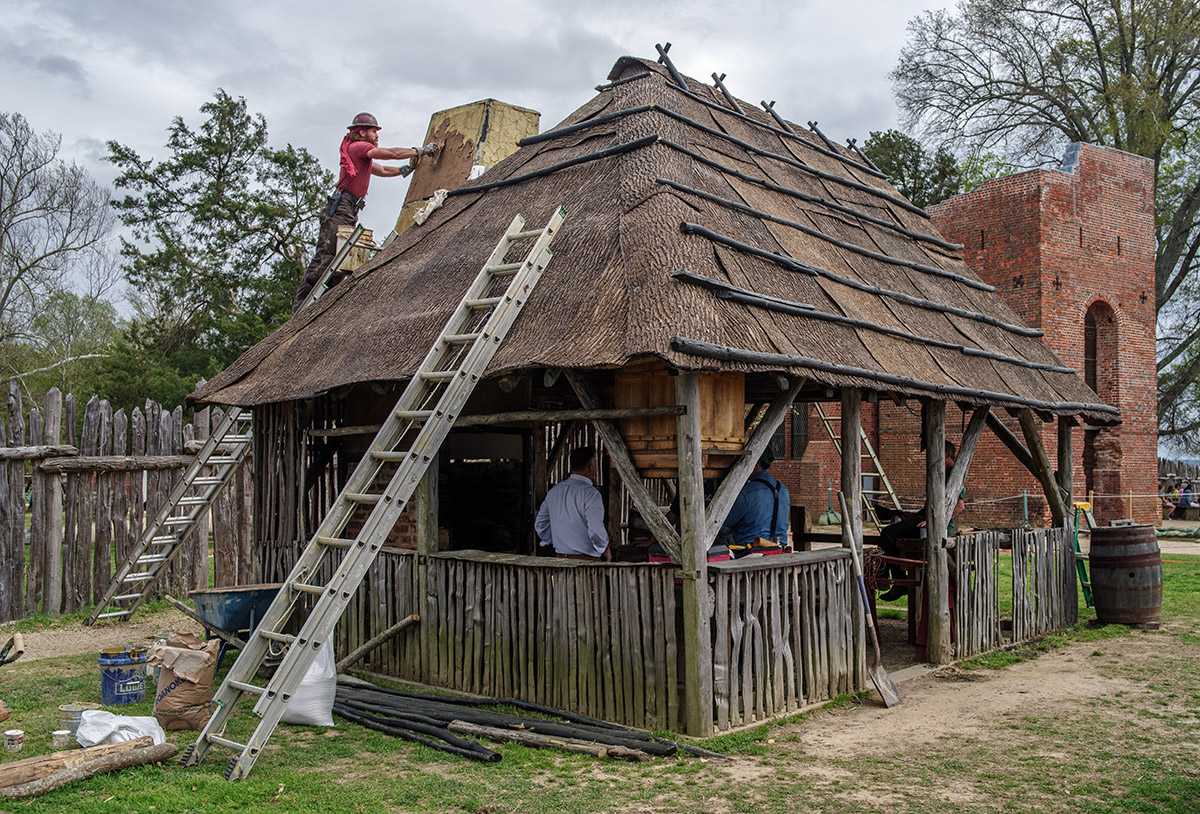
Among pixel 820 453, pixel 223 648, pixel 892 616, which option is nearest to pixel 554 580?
pixel 223 648

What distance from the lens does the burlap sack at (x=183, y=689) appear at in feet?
22.2

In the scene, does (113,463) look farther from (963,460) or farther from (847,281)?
(963,460)

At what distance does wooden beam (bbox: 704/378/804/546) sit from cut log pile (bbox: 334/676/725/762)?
1396 millimetres

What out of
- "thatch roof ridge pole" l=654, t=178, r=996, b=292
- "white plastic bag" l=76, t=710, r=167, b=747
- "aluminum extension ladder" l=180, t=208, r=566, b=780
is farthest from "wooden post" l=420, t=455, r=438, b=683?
"thatch roof ridge pole" l=654, t=178, r=996, b=292

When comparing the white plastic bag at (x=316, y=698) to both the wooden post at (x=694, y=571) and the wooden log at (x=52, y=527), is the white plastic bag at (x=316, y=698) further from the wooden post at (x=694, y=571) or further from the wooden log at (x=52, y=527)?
the wooden log at (x=52, y=527)

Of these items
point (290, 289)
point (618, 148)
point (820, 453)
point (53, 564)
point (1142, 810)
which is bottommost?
point (1142, 810)

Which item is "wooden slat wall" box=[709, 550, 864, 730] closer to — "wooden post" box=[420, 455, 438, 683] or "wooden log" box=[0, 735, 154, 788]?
"wooden post" box=[420, 455, 438, 683]

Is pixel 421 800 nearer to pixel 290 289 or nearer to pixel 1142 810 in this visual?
pixel 1142 810

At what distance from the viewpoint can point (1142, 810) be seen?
213 inches

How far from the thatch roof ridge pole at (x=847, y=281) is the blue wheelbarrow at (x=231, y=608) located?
14.8 feet

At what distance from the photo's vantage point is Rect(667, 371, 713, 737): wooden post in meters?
6.58

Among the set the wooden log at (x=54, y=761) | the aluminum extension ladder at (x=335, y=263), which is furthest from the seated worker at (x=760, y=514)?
the aluminum extension ladder at (x=335, y=263)

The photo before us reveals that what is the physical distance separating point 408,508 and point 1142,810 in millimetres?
5980

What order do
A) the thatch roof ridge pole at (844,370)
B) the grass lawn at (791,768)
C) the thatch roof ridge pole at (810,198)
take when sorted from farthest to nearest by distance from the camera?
1. the thatch roof ridge pole at (810,198)
2. the thatch roof ridge pole at (844,370)
3. the grass lawn at (791,768)
